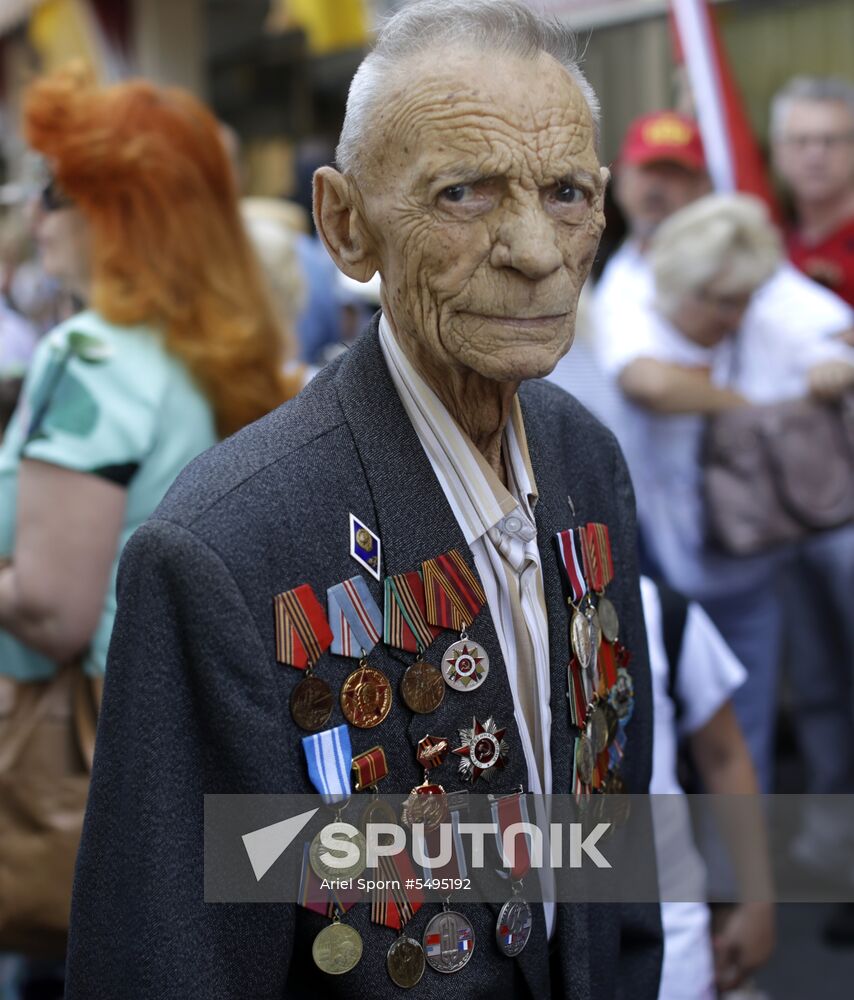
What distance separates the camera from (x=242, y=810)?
3.92ft

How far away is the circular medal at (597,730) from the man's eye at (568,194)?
572 millimetres

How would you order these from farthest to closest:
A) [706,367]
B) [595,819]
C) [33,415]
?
[706,367], [33,415], [595,819]

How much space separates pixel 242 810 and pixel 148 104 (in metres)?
1.63

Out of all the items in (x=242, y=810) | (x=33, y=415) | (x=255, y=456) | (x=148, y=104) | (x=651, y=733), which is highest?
(x=148, y=104)

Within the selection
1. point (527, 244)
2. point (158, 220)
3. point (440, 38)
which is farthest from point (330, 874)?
point (158, 220)

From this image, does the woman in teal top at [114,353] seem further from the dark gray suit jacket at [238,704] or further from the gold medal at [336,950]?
the gold medal at [336,950]

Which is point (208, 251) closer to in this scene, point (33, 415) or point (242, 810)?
point (33, 415)

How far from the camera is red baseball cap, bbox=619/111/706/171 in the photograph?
452 centimetres

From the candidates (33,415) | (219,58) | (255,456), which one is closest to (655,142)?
(33,415)

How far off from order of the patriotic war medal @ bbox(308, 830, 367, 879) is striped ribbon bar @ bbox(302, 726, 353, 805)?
46mm

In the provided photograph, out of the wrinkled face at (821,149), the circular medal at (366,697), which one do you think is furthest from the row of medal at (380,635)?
the wrinkled face at (821,149)

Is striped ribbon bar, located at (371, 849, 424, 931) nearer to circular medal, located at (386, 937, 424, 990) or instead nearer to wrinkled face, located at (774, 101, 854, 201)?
circular medal, located at (386, 937, 424, 990)

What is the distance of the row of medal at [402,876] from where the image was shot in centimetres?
122

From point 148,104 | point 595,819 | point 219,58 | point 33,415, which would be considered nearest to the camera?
point 595,819
